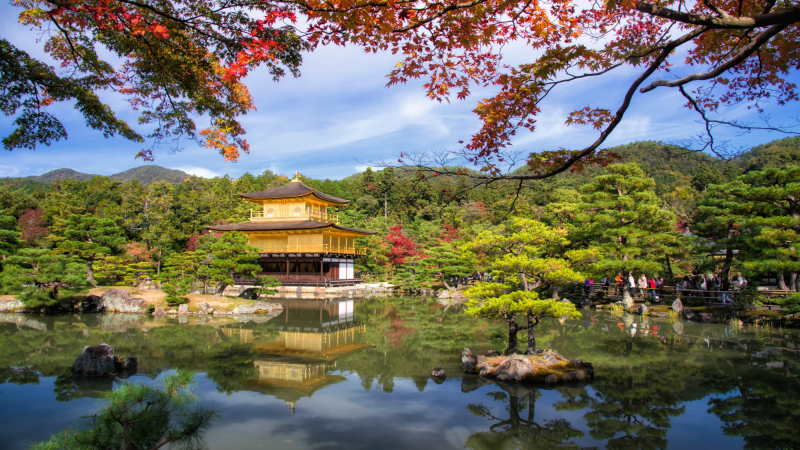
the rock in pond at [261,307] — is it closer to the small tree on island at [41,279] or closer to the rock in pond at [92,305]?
the rock in pond at [92,305]

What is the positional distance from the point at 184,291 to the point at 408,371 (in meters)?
10.5

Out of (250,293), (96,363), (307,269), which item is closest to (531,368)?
(96,363)

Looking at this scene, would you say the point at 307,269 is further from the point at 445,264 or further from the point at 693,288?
the point at 693,288

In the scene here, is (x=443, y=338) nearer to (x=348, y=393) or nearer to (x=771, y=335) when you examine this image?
(x=348, y=393)

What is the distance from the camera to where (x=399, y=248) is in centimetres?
2442

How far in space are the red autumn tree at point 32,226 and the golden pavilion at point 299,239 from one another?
8.78m

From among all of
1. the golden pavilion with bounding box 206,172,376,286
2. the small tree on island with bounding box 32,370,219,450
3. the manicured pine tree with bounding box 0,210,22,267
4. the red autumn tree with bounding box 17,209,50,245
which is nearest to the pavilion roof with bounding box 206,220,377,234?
the golden pavilion with bounding box 206,172,376,286

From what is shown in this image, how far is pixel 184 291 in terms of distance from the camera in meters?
13.9

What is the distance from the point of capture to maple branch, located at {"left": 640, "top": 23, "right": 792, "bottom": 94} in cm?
229

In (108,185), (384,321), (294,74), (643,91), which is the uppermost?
(108,185)

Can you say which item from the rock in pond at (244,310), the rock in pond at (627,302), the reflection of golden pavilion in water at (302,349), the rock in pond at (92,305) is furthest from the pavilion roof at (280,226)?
the rock in pond at (627,302)

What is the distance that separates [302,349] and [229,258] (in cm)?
760

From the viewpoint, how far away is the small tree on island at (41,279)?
456 inches

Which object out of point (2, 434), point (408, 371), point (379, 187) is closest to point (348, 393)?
point (408, 371)
